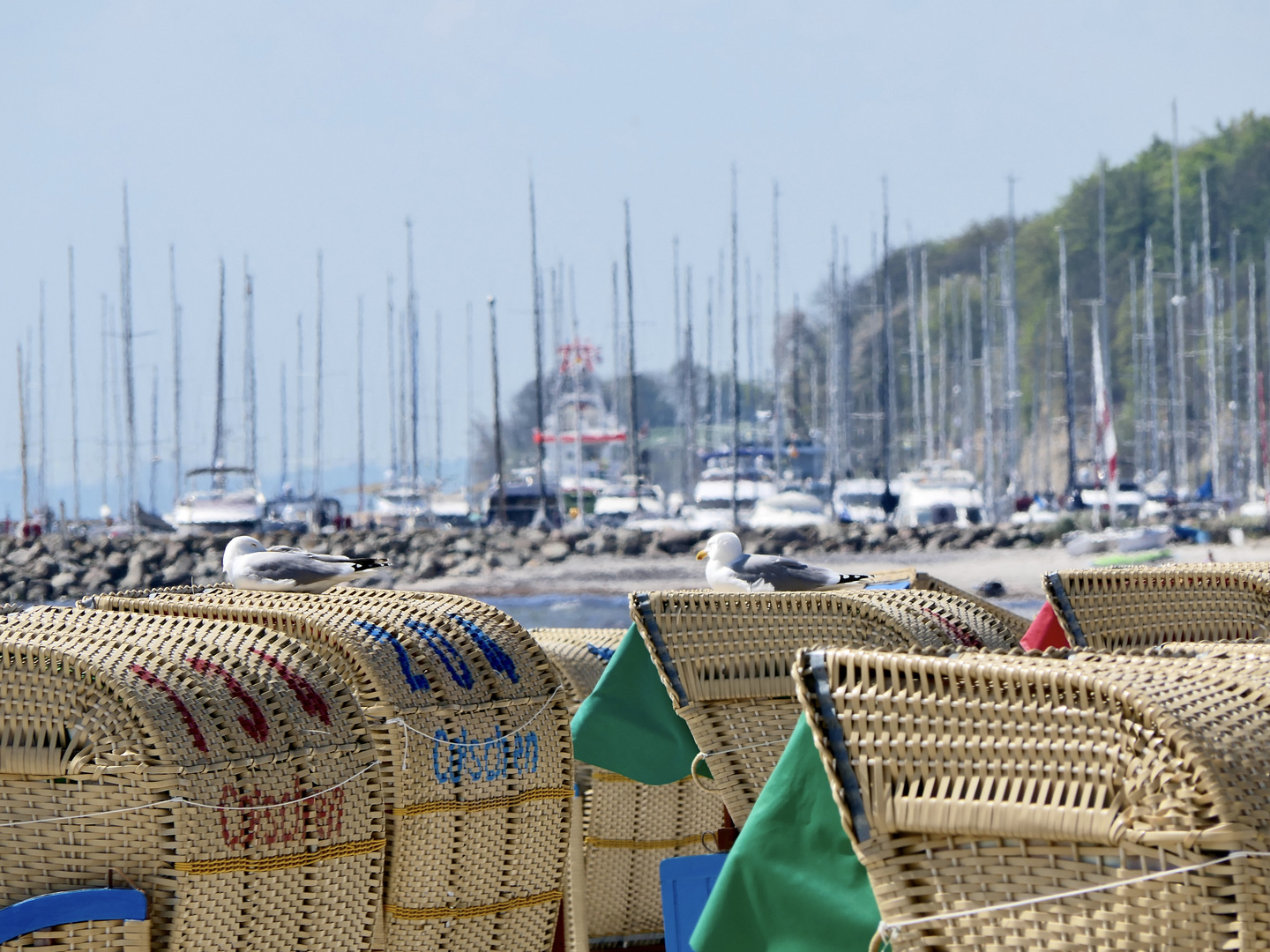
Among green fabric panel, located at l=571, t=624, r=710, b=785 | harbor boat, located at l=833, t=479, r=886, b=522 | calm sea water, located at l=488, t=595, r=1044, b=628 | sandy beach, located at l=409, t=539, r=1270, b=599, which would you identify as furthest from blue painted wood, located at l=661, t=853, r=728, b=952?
harbor boat, located at l=833, t=479, r=886, b=522

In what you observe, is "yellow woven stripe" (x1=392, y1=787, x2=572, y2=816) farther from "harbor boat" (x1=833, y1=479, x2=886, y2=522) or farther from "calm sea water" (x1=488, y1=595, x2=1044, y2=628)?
"harbor boat" (x1=833, y1=479, x2=886, y2=522)

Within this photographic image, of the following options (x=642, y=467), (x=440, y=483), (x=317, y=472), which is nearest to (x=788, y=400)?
(x=642, y=467)

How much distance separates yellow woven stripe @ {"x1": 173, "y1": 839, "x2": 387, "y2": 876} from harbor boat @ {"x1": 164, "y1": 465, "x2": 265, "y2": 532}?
1611 inches

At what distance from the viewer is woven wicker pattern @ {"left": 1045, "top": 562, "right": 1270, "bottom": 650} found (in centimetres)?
430

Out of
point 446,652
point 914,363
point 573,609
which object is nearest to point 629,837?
point 446,652

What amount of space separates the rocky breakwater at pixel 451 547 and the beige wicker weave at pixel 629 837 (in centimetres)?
2867

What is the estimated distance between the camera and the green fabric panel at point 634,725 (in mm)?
4426

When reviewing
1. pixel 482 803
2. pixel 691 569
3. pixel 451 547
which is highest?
pixel 482 803

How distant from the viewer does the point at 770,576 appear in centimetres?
571

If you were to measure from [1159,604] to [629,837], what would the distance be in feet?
7.08

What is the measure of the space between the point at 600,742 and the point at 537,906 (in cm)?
47

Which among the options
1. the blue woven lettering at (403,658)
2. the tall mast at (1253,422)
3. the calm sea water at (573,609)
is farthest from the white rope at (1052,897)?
the tall mast at (1253,422)

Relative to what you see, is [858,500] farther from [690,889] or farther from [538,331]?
[690,889]

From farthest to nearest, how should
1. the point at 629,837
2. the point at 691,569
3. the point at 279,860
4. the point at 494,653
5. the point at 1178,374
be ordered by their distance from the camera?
the point at 1178,374, the point at 691,569, the point at 629,837, the point at 494,653, the point at 279,860
